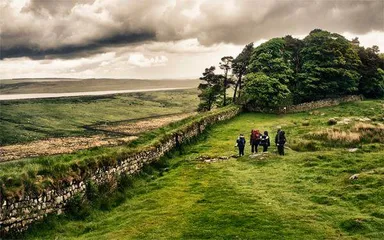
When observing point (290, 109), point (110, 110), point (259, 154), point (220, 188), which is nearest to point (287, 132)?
point (259, 154)

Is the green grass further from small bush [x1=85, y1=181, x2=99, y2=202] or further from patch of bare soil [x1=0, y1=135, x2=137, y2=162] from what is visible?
patch of bare soil [x1=0, y1=135, x2=137, y2=162]

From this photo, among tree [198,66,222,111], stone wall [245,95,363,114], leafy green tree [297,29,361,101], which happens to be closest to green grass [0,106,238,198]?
stone wall [245,95,363,114]

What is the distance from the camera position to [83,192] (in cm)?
1881

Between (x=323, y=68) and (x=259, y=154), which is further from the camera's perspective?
(x=323, y=68)

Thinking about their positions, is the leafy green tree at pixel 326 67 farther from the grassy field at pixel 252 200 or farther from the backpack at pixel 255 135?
the backpack at pixel 255 135

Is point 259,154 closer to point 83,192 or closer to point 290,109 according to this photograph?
point 83,192

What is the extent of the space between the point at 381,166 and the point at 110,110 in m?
128

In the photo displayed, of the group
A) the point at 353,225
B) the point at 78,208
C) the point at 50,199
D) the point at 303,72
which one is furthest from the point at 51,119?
the point at 353,225

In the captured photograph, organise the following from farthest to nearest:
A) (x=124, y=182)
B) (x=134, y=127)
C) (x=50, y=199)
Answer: (x=134, y=127) → (x=124, y=182) → (x=50, y=199)

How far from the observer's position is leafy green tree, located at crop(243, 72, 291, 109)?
194ft

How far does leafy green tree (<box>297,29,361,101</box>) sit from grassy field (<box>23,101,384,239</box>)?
1452 inches

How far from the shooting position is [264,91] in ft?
193

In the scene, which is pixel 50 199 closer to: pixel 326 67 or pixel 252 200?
pixel 252 200

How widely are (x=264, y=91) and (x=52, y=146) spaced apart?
38.4 m
